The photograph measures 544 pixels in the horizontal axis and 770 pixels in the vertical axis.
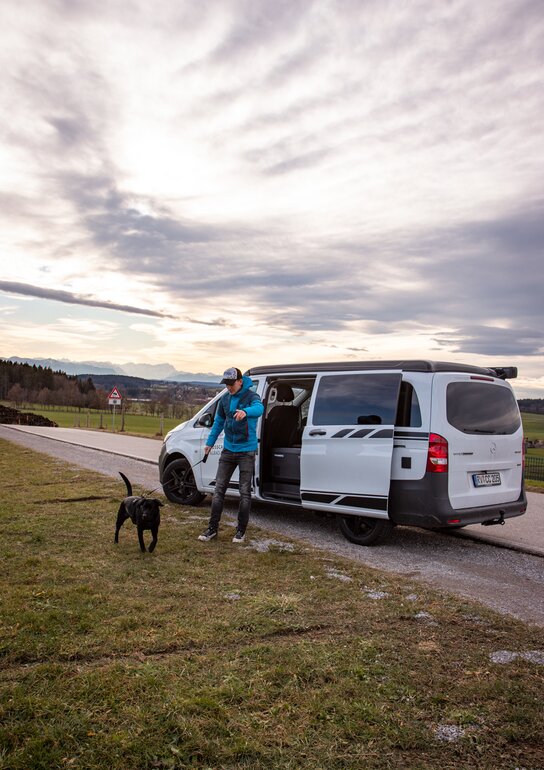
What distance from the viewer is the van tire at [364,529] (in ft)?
24.4

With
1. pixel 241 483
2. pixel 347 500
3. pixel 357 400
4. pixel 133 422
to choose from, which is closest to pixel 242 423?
pixel 241 483

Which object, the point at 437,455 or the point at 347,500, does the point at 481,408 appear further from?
the point at 347,500

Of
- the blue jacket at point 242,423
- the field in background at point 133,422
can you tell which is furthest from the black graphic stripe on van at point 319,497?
the field in background at point 133,422

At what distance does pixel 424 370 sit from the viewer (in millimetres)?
7180

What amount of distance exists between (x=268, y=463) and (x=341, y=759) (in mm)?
6209

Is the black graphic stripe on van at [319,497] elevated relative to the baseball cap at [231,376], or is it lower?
→ lower

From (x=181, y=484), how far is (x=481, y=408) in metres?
4.80

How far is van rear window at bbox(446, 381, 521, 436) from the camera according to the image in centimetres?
706

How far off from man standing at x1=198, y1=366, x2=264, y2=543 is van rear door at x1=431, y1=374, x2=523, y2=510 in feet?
6.88

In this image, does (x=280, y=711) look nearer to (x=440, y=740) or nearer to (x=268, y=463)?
(x=440, y=740)

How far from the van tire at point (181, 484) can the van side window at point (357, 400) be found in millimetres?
2744

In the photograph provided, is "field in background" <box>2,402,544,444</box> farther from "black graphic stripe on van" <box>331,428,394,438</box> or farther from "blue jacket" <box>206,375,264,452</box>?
"blue jacket" <box>206,375,264,452</box>

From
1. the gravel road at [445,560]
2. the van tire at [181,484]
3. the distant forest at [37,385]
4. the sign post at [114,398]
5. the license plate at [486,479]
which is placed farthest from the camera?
the distant forest at [37,385]

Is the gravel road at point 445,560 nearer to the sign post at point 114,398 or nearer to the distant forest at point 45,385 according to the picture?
the sign post at point 114,398
